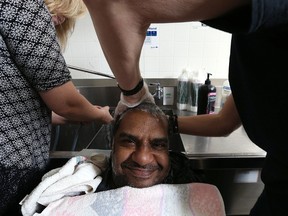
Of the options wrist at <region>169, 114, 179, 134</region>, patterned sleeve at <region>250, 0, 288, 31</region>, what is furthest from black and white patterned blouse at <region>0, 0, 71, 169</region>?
patterned sleeve at <region>250, 0, 288, 31</region>

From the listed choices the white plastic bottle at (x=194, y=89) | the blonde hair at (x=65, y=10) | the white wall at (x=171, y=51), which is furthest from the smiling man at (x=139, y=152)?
the white wall at (x=171, y=51)

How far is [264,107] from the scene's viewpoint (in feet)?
1.91

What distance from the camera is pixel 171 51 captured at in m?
1.69

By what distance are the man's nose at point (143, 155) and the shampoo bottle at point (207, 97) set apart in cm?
68

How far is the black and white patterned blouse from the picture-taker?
670 millimetres

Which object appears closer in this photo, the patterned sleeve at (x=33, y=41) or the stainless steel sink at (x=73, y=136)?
the patterned sleeve at (x=33, y=41)

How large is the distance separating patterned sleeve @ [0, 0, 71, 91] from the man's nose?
0.34 metres

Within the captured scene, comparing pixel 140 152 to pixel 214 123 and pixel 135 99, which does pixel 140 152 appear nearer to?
pixel 135 99

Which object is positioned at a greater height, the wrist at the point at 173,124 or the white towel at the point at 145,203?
the wrist at the point at 173,124

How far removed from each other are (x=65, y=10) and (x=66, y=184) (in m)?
0.72

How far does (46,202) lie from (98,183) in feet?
0.57

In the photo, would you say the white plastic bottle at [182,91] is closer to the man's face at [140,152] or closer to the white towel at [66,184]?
the man's face at [140,152]

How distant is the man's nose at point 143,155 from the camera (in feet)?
2.84

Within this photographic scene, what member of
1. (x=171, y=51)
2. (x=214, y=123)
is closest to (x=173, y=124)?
(x=214, y=123)
